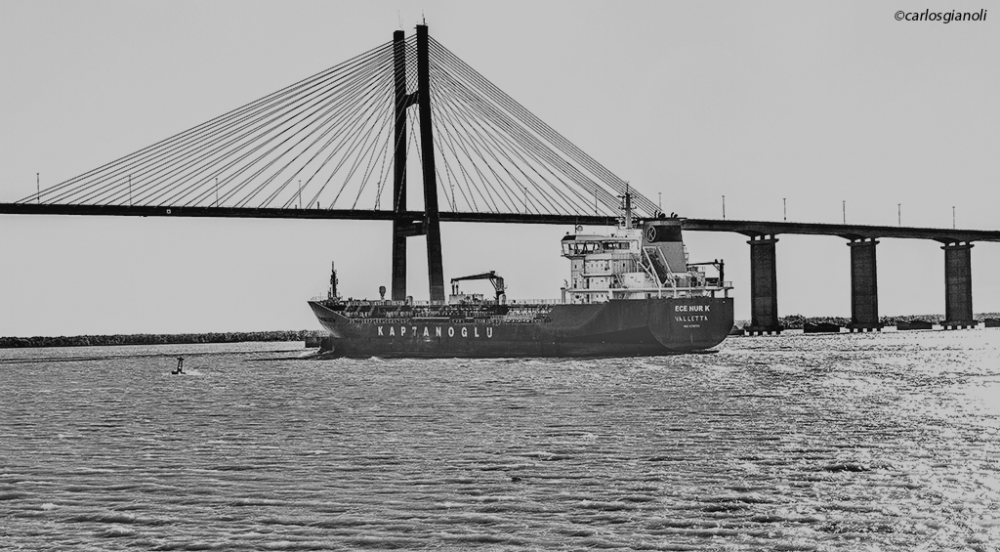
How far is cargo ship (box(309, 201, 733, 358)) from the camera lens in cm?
4944

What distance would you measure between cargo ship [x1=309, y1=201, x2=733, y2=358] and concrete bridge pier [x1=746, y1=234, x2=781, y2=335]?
31989 mm

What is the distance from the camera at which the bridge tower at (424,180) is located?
2146 inches

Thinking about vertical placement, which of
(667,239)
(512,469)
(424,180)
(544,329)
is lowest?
(512,469)

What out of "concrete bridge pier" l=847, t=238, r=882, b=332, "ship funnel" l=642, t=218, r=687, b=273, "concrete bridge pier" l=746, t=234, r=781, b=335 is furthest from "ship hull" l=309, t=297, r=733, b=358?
"concrete bridge pier" l=847, t=238, r=882, b=332

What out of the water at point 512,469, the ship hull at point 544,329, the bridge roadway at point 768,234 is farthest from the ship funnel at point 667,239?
the water at point 512,469

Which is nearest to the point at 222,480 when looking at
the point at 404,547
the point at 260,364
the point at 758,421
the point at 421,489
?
the point at 421,489

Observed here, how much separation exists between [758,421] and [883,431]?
2.39m

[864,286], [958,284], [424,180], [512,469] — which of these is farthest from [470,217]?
[958,284]

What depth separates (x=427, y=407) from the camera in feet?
77.4

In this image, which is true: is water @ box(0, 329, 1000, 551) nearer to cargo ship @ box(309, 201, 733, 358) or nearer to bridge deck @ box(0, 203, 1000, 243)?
cargo ship @ box(309, 201, 733, 358)

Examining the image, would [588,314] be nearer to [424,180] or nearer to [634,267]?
[634,267]

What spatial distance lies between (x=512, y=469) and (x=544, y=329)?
119ft

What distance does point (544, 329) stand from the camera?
50469 millimetres

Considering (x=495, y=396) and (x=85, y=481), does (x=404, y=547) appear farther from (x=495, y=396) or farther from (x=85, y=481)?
(x=495, y=396)
